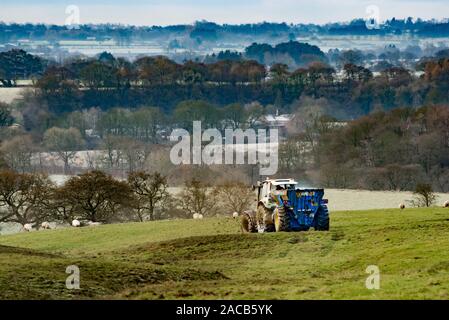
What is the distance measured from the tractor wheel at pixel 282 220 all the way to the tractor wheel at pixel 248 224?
6.35 feet

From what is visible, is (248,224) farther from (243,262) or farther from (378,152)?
(378,152)

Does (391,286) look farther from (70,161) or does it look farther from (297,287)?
(70,161)

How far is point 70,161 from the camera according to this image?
12519 cm

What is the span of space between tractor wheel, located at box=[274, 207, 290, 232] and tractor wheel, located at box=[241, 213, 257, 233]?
1935 millimetres

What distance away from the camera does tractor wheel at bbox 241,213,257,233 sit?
132ft

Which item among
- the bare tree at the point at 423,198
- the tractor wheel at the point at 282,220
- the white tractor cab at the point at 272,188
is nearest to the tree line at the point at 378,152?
the bare tree at the point at 423,198

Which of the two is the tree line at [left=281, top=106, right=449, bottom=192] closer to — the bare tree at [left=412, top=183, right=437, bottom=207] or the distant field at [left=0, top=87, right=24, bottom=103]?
the bare tree at [left=412, top=183, right=437, bottom=207]

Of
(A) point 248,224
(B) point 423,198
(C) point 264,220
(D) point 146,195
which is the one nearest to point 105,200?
(D) point 146,195

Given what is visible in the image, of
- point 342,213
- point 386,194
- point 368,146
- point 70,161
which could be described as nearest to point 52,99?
point 70,161

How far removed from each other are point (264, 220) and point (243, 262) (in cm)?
585

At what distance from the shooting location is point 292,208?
38.2 m

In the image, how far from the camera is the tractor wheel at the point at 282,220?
3819 centimetres

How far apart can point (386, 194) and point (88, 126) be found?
77801mm

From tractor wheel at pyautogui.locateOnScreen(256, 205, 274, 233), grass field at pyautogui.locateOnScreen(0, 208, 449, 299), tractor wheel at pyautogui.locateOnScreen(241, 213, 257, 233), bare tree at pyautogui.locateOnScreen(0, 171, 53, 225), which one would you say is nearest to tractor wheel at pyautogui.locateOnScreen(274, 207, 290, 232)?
tractor wheel at pyautogui.locateOnScreen(256, 205, 274, 233)
